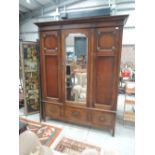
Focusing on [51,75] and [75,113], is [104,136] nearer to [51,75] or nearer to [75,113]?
[75,113]

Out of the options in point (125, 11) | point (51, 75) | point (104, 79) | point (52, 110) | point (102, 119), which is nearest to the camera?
point (104, 79)

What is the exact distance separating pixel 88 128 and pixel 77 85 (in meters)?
0.90

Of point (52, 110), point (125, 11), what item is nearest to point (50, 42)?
point (52, 110)

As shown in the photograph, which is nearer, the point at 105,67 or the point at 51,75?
the point at 105,67

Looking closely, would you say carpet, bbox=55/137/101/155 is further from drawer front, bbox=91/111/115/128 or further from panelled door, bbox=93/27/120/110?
panelled door, bbox=93/27/120/110

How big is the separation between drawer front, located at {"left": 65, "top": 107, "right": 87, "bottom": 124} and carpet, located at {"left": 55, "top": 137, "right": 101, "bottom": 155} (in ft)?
1.29

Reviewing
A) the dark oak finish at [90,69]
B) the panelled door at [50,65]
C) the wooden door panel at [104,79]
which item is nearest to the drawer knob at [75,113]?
the dark oak finish at [90,69]

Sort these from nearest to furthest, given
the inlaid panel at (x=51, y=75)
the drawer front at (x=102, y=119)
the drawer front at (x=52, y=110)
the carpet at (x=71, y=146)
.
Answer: the carpet at (x=71, y=146), the drawer front at (x=102, y=119), the inlaid panel at (x=51, y=75), the drawer front at (x=52, y=110)

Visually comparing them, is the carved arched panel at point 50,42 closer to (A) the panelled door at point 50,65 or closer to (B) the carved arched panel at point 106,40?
(A) the panelled door at point 50,65

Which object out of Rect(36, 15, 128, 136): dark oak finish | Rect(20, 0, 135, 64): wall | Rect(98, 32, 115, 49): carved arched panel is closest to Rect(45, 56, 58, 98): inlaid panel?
Rect(36, 15, 128, 136): dark oak finish

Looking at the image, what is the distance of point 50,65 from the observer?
255 centimetres

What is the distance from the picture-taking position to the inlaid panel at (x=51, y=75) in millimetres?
2512

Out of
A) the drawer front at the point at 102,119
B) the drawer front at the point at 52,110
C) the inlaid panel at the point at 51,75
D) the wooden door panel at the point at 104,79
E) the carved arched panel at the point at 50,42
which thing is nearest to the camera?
the wooden door panel at the point at 104,79

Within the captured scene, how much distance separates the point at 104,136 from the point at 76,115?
0.64m
